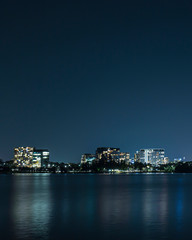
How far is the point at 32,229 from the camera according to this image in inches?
1123

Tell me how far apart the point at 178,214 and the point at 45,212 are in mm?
13293

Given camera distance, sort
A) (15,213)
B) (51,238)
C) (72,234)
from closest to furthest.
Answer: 1. (51,238)
2. (72,234)
3. (15,213)

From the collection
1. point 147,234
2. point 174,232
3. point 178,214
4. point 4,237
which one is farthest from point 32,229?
point 178,214

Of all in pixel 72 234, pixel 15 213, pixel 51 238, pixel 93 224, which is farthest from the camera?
pixel 15 213

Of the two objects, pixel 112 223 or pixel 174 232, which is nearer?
pixel 174 232

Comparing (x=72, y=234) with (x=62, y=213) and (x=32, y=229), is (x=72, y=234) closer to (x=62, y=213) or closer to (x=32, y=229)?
(x=32, y=229)

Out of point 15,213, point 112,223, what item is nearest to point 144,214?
point 112,223

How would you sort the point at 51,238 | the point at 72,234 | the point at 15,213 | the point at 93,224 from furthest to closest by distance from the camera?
the point at 15,213 < the point at 93,224 < the point at 72,234 < the point at 51,238

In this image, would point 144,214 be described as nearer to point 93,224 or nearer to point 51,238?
point 93,224

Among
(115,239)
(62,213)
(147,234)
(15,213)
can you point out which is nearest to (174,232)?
(147,234)

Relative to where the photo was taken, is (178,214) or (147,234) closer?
(147,234)

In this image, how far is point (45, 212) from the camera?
129 ft

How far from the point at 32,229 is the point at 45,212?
1101 cm

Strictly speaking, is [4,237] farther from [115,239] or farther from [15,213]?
[15,213]
